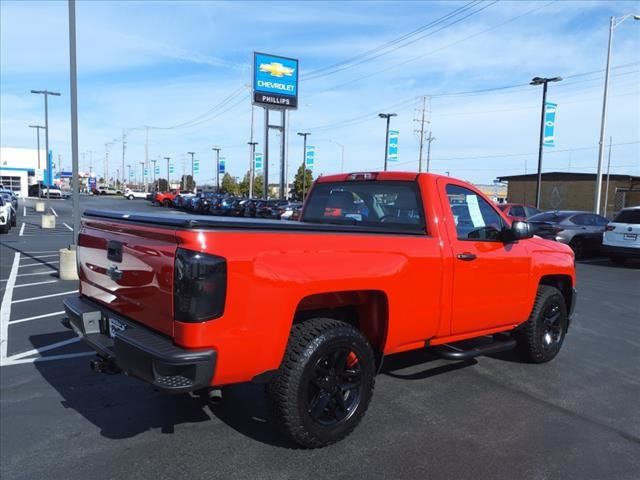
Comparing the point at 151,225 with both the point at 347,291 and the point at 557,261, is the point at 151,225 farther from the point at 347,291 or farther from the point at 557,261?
the point at 557,261

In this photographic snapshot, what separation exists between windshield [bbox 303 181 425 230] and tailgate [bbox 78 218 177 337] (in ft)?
6.80

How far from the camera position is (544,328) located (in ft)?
17.7

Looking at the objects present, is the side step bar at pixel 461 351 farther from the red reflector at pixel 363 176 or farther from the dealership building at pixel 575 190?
the dealership building at pixel 575 190

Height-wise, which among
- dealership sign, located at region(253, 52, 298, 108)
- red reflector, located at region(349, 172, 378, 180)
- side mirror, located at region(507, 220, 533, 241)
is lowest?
side mirror, located at region(507, 220, 533, 241)

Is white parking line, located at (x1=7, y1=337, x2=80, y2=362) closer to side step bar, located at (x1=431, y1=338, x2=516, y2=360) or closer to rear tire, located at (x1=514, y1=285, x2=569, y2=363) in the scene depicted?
side step bar, located at (x1=431, y1=338, x2=516, y2=360)

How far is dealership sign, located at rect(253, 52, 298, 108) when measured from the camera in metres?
42.1

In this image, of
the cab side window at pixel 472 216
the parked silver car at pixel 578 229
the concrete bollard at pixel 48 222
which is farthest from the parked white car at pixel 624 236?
the concrete bollard at pixel 48 222

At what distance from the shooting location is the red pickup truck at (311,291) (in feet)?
Answer: 9.30

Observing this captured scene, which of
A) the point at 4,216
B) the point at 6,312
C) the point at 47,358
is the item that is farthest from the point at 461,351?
the point at 4,216

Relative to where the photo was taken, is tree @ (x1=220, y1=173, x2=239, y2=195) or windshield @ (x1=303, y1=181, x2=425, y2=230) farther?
tree @ (x1=220, y1=173, x2=239, y2=195)

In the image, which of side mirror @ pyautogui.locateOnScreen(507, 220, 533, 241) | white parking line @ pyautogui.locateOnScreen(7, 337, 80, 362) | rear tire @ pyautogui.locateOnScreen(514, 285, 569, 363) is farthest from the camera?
white parking line @ pyautogui.locateOnScreen(7, 337, 80, 362)

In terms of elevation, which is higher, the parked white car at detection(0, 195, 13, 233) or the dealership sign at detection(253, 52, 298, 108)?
the dealership sign at detection(253, 52, 298, 108)

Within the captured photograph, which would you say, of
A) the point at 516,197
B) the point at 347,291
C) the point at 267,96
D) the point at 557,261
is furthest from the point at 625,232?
the point at 516,197

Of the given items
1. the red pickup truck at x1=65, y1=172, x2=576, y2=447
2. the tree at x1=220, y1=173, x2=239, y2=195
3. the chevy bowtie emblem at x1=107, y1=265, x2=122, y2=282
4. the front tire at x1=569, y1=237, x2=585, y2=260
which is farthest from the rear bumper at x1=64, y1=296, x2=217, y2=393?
the tree at x1=220, y1=173, x2=239, y2=195
